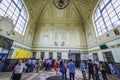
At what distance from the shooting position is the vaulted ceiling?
1268 cm

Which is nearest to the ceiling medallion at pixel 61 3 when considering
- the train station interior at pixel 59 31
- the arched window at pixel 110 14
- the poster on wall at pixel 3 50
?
the train station interior at pixel 59 31

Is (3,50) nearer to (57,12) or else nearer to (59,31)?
(59,31)

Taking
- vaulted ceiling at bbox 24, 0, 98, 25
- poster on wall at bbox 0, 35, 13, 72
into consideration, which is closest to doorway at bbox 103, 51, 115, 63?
vaulted ceiling at bbox 24, 0, 98, 25

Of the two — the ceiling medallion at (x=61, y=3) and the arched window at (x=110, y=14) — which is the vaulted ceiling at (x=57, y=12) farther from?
the arched window at (x=110, y=14)

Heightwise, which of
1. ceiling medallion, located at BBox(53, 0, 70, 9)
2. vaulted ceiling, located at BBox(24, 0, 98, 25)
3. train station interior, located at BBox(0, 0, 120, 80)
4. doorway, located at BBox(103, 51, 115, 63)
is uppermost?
ceiling medallion, located at BBox(53, 0, 70, 9)

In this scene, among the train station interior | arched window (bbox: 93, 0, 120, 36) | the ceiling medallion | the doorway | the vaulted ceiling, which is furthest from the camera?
→ the ceiling medallion

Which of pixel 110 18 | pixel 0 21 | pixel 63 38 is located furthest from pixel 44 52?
pixel 110 18

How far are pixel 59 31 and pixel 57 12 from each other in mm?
4316

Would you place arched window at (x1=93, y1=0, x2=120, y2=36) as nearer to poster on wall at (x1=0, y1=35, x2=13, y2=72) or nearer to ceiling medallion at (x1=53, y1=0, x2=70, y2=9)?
ceiling medallion at (x1=53, y1=0, x2=70, y2=9)

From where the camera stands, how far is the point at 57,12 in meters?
15.0

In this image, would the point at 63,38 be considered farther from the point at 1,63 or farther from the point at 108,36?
the point at 1,63

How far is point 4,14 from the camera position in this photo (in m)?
7.09

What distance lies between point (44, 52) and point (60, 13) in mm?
9389

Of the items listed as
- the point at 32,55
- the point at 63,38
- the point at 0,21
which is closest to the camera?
the point at 0,21
